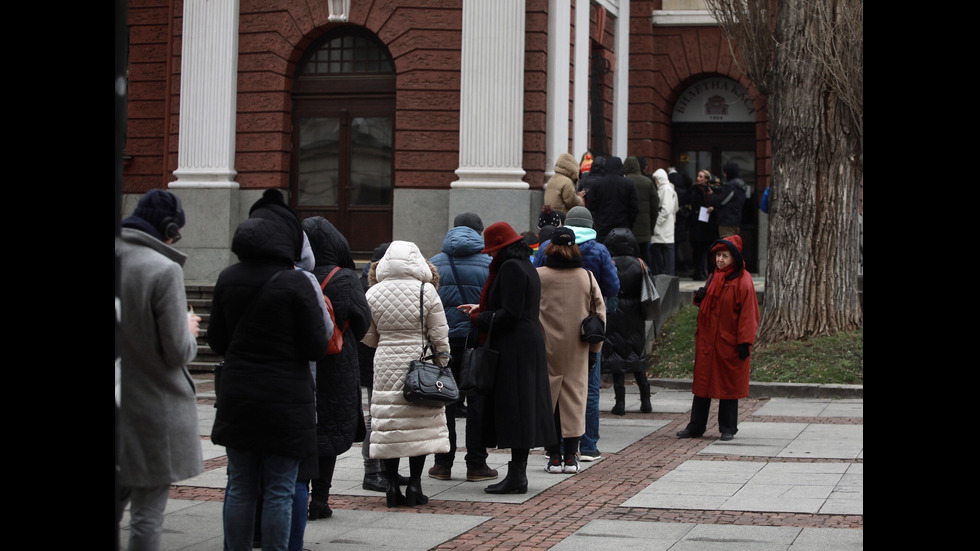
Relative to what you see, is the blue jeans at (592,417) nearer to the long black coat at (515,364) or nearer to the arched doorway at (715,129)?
the long black coat at (515,364)

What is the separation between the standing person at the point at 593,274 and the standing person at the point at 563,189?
18.5 ft

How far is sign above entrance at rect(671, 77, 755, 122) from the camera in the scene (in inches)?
1038

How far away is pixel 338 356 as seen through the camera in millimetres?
7859

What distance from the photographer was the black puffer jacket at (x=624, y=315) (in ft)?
42.0

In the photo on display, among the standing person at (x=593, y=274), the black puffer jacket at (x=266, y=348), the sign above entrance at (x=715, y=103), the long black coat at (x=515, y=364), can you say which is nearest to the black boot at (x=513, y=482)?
the long black coat at (x=515, y=364)

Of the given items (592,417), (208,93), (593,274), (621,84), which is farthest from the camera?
(621,84)

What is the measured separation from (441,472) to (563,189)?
27.0ft

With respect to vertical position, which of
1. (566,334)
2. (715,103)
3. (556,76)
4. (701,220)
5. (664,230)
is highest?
(715,103)

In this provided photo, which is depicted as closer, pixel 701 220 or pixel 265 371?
pixel 265 371

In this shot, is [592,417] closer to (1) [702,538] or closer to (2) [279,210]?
(1) [702,538]

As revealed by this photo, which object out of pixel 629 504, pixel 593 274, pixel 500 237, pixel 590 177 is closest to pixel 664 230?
pixel 590 177
